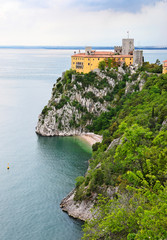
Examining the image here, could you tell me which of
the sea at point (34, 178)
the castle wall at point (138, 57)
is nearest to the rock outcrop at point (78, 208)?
the sea at point (34, 178)

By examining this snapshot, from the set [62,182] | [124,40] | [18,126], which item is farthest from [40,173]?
[124,40]

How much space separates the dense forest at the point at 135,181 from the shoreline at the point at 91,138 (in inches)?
325

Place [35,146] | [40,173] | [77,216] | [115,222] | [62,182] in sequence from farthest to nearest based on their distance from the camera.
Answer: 1. [35,146]
2. [40,173]
3. [62,182]
4. [77,216]
5. [115,222]

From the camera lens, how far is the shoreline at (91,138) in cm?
8088

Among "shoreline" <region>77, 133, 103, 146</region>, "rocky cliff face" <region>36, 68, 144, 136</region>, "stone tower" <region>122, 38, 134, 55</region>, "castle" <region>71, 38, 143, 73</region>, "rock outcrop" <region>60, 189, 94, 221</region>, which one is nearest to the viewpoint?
"rock outcrop" <region>60, 189, 94, 221</region>

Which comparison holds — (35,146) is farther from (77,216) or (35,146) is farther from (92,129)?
(77,216)

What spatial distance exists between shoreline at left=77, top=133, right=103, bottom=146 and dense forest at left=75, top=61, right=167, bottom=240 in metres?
8.26

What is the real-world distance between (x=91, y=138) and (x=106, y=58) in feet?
85.8

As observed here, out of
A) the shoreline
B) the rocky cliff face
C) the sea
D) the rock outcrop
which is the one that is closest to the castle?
the rocky cliff face

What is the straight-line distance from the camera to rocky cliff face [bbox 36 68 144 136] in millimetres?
89312

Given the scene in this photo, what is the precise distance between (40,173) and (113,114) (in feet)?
109

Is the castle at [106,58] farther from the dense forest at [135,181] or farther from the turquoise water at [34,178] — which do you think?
the turquoise water at [34,178]

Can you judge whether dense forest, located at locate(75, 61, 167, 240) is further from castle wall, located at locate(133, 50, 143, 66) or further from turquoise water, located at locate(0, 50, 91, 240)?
castle wall, located at locate(133, 50, 143, 66)

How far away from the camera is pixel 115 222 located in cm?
2438
